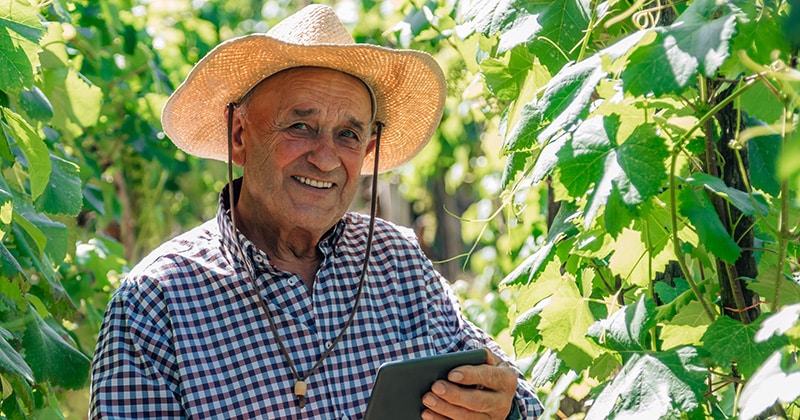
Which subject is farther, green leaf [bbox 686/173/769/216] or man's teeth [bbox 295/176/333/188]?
man's teeth [bbox 295/176/333/188]

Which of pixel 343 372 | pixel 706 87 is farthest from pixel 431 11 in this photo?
pixel 706 87

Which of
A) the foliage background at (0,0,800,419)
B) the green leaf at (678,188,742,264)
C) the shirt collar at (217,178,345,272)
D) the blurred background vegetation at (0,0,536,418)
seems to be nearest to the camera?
the foliage background at (0,0,800,419)

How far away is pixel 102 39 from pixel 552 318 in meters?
2.84

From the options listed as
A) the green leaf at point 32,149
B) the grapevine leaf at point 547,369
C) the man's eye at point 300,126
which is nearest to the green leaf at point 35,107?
the green leaf at point 32,149

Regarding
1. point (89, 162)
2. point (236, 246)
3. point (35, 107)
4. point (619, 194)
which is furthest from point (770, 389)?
point (89, 162)

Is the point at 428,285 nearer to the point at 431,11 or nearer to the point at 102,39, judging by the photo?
the point at 431,11

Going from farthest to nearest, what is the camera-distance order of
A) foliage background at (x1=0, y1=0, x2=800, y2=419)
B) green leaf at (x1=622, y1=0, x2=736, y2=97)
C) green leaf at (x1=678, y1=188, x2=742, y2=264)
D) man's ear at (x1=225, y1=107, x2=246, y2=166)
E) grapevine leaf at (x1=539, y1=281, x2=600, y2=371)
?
man's ear at (x1=225, y1=107, x2=246, y2=166), grapevine leaf at (x1=539, y1=281, x2=600, y2=371), green leaf at (x1=678, y1=188, x2=742, y2=264), foliage background at (x1=0, y1=0, x2=800, y2=419), green leaf at (x1=622, y1=0, x2=736, y2=97)

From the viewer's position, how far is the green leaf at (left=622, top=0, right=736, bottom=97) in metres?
1.40

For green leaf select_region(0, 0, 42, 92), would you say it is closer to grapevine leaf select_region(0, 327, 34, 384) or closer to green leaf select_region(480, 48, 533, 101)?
grapevine leaf select_region(0, 327, 34, 384)

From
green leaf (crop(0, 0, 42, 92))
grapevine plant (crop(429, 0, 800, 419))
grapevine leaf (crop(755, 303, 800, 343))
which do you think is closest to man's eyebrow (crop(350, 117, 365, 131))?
grapevine plant (crop(429, 0, 800, 419))

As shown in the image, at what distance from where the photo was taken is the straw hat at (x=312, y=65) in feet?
8.20

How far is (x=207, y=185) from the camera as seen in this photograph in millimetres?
7414

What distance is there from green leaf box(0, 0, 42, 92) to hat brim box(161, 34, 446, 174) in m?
0.52

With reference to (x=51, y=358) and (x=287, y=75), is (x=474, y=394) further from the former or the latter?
(x=51, y=358)
